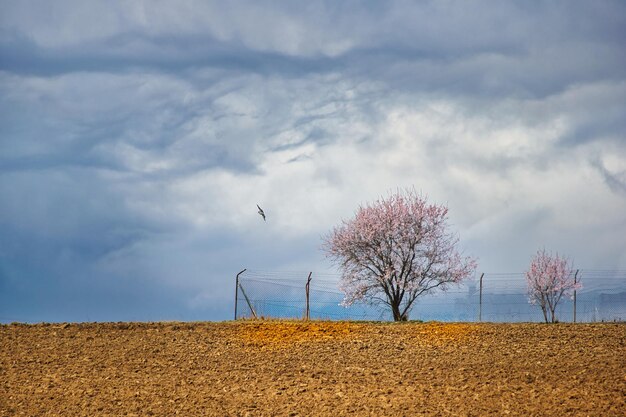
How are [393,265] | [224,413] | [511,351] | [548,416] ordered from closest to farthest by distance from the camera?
1. [548,416]
2. [224,413]
3. [511,351]
4. [393,265]

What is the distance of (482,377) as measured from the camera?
15461 millimetres

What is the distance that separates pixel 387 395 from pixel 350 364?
3.15 metres

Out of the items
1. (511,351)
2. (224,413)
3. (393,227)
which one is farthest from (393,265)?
(224,413)

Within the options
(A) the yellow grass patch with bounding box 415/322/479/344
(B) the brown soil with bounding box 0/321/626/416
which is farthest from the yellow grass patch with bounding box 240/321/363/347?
(A) the yellow grass patch with bounding box 415/322/479/344

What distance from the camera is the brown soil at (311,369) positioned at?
1379cm

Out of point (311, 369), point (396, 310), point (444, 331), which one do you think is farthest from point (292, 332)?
point (396, 310)

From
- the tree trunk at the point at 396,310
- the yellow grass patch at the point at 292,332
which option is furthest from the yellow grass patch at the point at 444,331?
the tree trunk at the point at 396,310

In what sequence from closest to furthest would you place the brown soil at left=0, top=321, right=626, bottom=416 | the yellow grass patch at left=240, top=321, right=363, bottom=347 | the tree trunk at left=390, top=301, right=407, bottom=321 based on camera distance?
1. the brown soil at left=0, top=321, right=626, bottom=416
2. the yellow grass patch at left=240, top=321, right=363, bottom=347
3. the tree trunk at left=390, top=301, right=407, bottom=321

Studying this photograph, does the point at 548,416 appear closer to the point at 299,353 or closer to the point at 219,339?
the point at 299,353

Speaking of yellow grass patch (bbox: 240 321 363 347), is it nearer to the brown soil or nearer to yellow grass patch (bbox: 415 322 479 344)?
the brown soil

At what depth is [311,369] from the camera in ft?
55.2

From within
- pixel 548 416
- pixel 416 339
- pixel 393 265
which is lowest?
pixel 548 416

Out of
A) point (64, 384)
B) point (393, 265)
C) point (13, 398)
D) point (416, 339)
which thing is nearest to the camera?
point (13, 398)

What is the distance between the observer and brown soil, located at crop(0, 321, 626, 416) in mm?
13789
